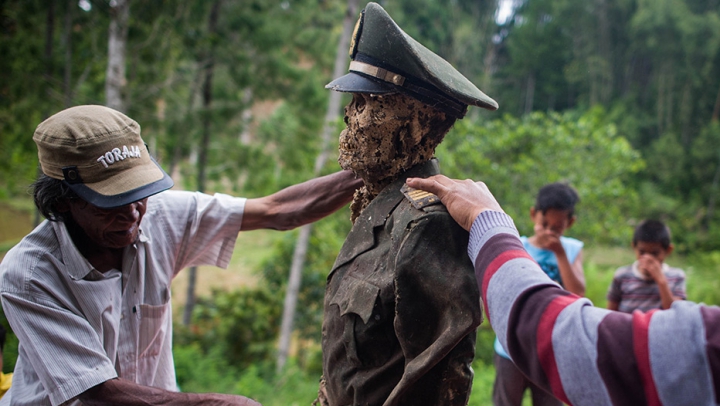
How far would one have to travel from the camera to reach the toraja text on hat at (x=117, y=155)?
5.93ft

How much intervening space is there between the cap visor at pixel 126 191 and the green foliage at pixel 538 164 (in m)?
5.46

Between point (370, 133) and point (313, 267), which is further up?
point (370, 133)

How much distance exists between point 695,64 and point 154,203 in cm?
2681

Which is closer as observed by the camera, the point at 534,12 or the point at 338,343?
the point at 338,343

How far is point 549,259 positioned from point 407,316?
2037 mm

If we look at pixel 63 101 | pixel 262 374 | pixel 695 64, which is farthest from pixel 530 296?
pixel 695 64

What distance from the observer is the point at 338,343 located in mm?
1786

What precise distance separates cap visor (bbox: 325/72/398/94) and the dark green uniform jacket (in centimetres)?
37

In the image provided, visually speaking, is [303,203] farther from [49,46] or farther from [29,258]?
[49,46]

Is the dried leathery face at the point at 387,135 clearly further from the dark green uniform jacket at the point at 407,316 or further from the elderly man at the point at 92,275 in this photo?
the elderly man at the point at 92,275

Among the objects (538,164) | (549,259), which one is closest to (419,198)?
(549,259)

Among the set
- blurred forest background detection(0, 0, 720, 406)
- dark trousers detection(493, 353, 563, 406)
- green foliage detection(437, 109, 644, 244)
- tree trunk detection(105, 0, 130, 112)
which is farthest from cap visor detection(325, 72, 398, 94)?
green foliage detection(437, 109, 644, 244)

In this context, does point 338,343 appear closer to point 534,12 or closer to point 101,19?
point 101,19

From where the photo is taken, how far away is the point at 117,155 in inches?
72.2
